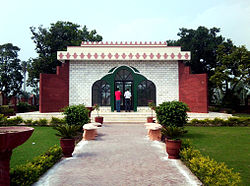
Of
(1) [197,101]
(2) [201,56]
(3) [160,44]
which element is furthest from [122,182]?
(2) [201,56]

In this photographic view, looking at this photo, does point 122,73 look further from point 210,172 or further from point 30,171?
point 210,172

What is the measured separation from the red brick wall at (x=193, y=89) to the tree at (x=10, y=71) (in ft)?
99.0

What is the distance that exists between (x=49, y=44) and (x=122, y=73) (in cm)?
1133

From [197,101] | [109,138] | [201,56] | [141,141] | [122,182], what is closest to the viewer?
[122,182]

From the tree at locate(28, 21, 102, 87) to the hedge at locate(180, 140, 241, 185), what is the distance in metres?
21.9

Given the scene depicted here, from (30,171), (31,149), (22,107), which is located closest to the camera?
(30,171)

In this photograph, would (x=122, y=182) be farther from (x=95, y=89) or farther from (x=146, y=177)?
(x=95, y=89)

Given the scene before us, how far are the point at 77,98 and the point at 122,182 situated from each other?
45.2ft

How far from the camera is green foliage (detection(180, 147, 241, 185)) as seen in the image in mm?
3708

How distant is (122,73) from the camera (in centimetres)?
1777

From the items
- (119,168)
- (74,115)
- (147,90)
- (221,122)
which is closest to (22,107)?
(147,90)

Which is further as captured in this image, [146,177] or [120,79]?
[120,79]

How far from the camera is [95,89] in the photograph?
17891mm

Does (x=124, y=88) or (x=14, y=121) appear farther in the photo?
(x=124, y=88)
